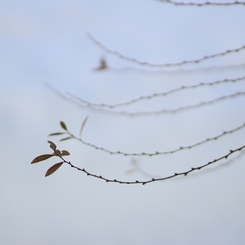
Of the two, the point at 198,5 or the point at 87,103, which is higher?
the point at 198,5

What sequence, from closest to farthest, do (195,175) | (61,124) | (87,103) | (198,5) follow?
1. (195,175)
2. (198,5)
3. (61,124)
4. (87,103)

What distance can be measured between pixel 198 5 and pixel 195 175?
62 cm

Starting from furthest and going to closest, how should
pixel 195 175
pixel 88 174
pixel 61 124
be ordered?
pixel 61 124, pixel 195 175, pixel 88 174

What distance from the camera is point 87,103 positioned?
156 centimetres

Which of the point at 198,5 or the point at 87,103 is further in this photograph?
the point at 87,103

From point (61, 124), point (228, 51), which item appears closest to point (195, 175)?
point (228, 51)

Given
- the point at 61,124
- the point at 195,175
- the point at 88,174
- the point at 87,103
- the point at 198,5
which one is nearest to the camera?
the point at 88,174

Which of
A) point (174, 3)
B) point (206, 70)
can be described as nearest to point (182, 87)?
point (206, 70)

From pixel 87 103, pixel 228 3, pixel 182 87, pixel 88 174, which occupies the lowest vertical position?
pixel 88 174

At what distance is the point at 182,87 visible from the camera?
1.41 metres

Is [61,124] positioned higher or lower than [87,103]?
lower

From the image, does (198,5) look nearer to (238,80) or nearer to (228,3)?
(228,3)

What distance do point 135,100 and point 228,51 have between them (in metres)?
0.40

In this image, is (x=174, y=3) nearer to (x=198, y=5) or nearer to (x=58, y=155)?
(x=198, y=5)
